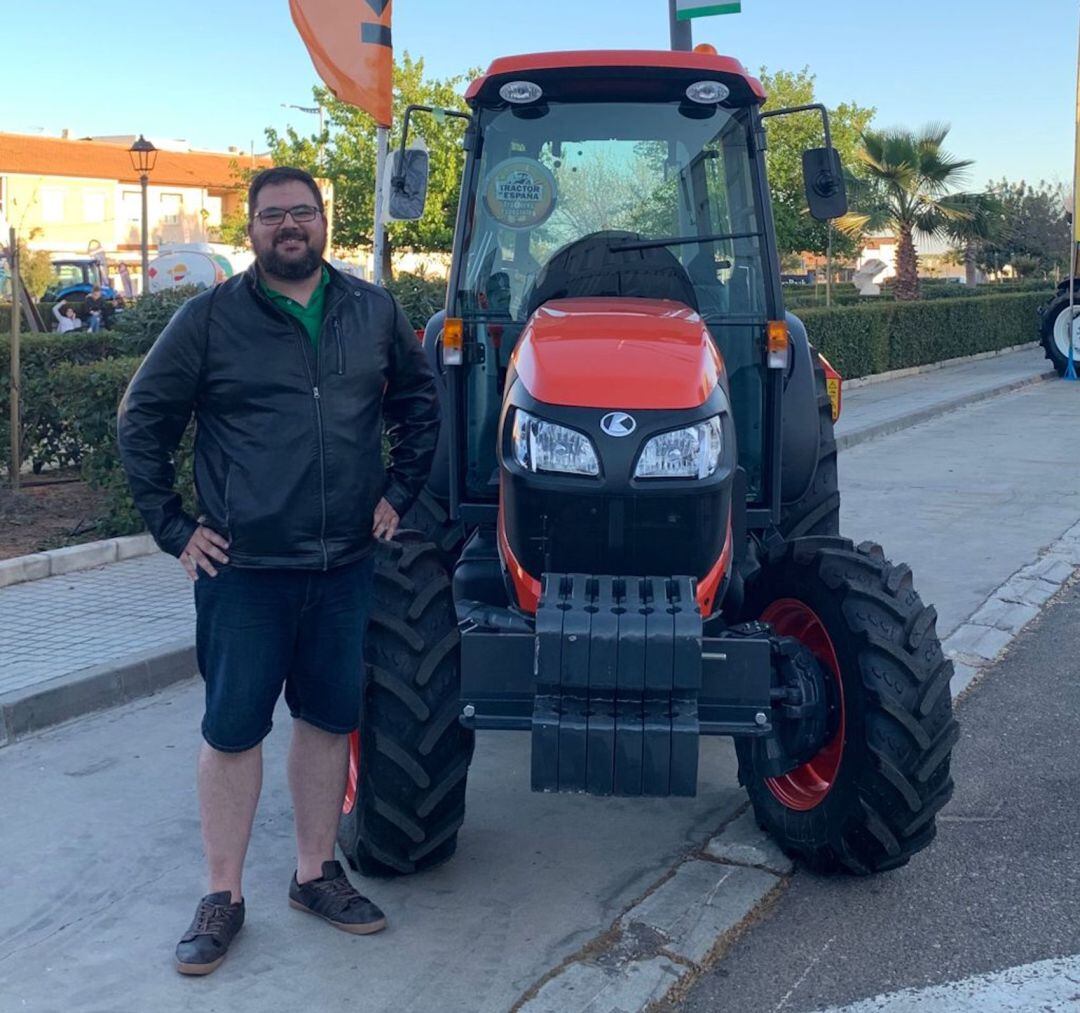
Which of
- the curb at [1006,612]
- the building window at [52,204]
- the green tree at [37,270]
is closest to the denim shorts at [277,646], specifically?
the curb at [1006,612]

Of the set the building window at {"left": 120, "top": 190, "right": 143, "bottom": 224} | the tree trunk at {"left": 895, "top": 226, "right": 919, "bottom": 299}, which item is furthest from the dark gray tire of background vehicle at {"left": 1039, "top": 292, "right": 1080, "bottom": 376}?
the building window at {"left": 120, "top": 190, "right": 143, "bottom": 224}

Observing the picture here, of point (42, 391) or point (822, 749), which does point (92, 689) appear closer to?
point (822, 749)

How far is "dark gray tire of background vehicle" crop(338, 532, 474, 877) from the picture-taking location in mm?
3947

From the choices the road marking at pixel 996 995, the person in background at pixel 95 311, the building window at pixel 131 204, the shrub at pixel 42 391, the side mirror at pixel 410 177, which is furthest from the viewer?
the building window at pixel 131 204

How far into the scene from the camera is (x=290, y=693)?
390 centimetres

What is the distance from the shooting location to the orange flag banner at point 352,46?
862cm

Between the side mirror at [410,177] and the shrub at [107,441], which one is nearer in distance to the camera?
the side mirror at [410,177]

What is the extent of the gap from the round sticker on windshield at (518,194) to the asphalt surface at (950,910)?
2.43m

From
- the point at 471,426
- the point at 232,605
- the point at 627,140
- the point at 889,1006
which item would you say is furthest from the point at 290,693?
the point at 627,140

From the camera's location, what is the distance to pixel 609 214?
5.10 metres

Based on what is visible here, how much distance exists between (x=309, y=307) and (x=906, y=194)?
27.7 meters

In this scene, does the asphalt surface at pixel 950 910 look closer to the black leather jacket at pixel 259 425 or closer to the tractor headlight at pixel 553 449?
the tractor headlight at pixel 553 449

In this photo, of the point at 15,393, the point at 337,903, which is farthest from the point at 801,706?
the point at 15,393

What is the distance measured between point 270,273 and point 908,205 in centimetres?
2783
